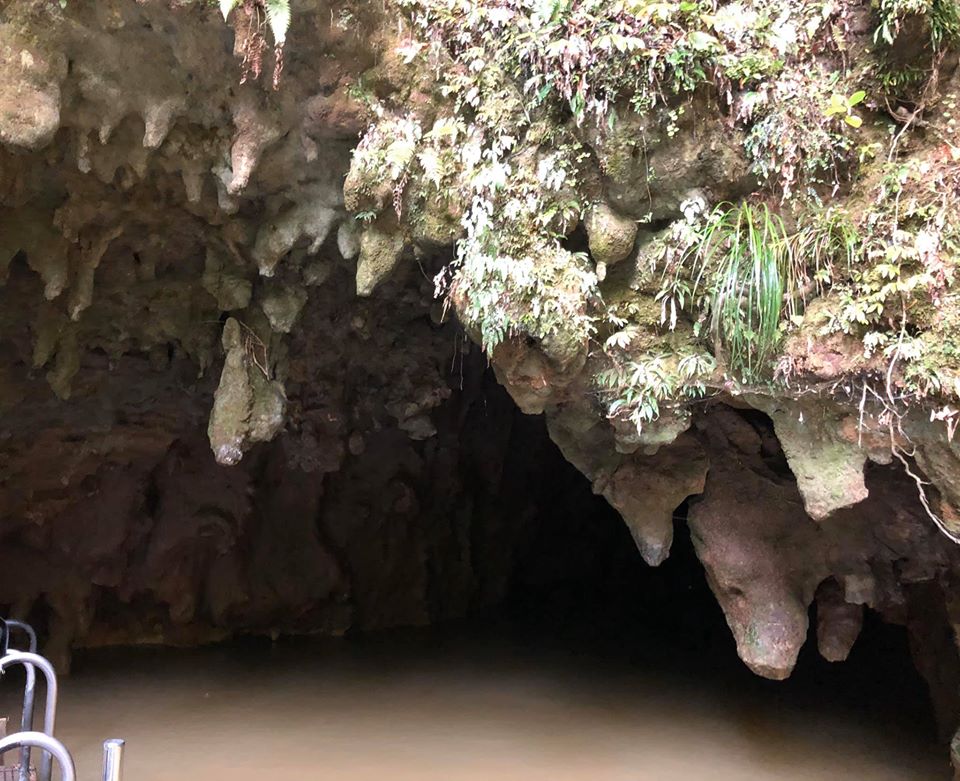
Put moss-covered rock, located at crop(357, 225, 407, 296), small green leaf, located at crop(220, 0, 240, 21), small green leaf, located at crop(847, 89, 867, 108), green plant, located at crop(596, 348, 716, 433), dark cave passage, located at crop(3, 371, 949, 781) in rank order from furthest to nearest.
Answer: dark cave passage, located at crop(3, 371, 949, 781) → moss-covered rock, located at crop(357, 225, 407, 296) → green plant, located at crop(596, 348, 716, 433) → small green leaf, located at crop(847, 89, 867, 108) → small green leaf, located at crop(220, 0, 240, 21)

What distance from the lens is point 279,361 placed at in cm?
594

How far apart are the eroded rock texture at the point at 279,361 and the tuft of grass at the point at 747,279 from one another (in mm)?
179

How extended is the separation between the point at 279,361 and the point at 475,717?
351cm

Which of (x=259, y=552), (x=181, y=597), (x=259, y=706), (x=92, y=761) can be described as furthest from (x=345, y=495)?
(x=92, y=761)

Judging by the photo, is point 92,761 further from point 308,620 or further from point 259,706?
point 308,620

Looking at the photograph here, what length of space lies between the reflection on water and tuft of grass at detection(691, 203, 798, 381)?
3409 millimetres

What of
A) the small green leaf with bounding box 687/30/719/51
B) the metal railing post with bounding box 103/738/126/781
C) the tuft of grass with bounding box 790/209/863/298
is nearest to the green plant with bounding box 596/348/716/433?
the tuft of grass with bounding box 790/209/863/298

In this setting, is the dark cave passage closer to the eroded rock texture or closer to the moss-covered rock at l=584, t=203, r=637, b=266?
the eroded rock texture

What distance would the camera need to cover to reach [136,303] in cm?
563

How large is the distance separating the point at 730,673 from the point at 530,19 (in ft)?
22.0

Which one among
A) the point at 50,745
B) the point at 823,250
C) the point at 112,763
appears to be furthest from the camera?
the point at 823,250

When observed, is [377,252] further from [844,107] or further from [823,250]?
[844,107]

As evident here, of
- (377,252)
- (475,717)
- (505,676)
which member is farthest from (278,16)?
(505,676)

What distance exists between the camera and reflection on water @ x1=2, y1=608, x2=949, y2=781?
5.56 metres
